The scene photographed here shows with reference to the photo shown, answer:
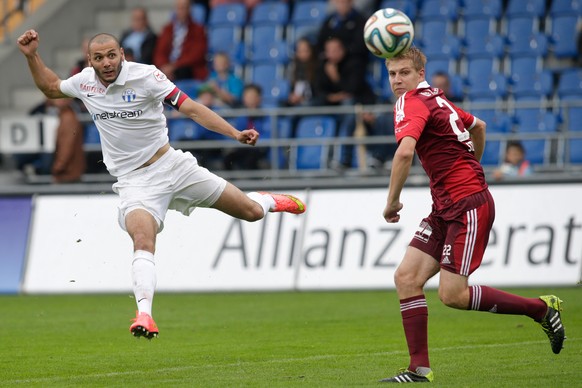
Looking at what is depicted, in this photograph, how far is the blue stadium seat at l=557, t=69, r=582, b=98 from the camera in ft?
62.0

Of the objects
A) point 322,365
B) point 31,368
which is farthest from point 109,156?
point 322,365

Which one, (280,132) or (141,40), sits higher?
(141,40)

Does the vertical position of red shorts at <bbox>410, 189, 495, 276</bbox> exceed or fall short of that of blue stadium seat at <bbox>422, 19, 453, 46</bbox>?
it falls short

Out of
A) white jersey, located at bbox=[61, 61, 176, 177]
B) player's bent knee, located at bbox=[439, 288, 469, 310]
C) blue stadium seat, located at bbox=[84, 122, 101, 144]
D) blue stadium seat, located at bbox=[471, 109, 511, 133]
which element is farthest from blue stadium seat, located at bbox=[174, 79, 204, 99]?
player's bent knee, located at bbox=[439, 288, 469, 310]

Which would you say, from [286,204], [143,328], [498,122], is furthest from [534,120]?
[143,328]

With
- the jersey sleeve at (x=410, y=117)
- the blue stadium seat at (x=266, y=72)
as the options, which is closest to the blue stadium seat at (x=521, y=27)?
the blue stadium seat at (x=266, y=72)

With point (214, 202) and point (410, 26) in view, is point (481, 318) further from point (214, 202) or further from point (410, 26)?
point (410, 26)

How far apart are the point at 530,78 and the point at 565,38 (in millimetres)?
1089

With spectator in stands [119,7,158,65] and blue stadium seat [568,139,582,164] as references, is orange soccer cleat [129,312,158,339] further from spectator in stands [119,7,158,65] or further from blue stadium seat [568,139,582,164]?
spectator in stands [119,7,158,65]

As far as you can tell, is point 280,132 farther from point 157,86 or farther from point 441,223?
point 441,223

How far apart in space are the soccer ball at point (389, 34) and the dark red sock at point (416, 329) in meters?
1.81

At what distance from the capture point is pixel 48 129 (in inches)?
735

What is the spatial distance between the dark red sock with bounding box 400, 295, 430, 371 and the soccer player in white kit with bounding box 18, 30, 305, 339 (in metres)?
1.95

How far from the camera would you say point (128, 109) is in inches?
367
